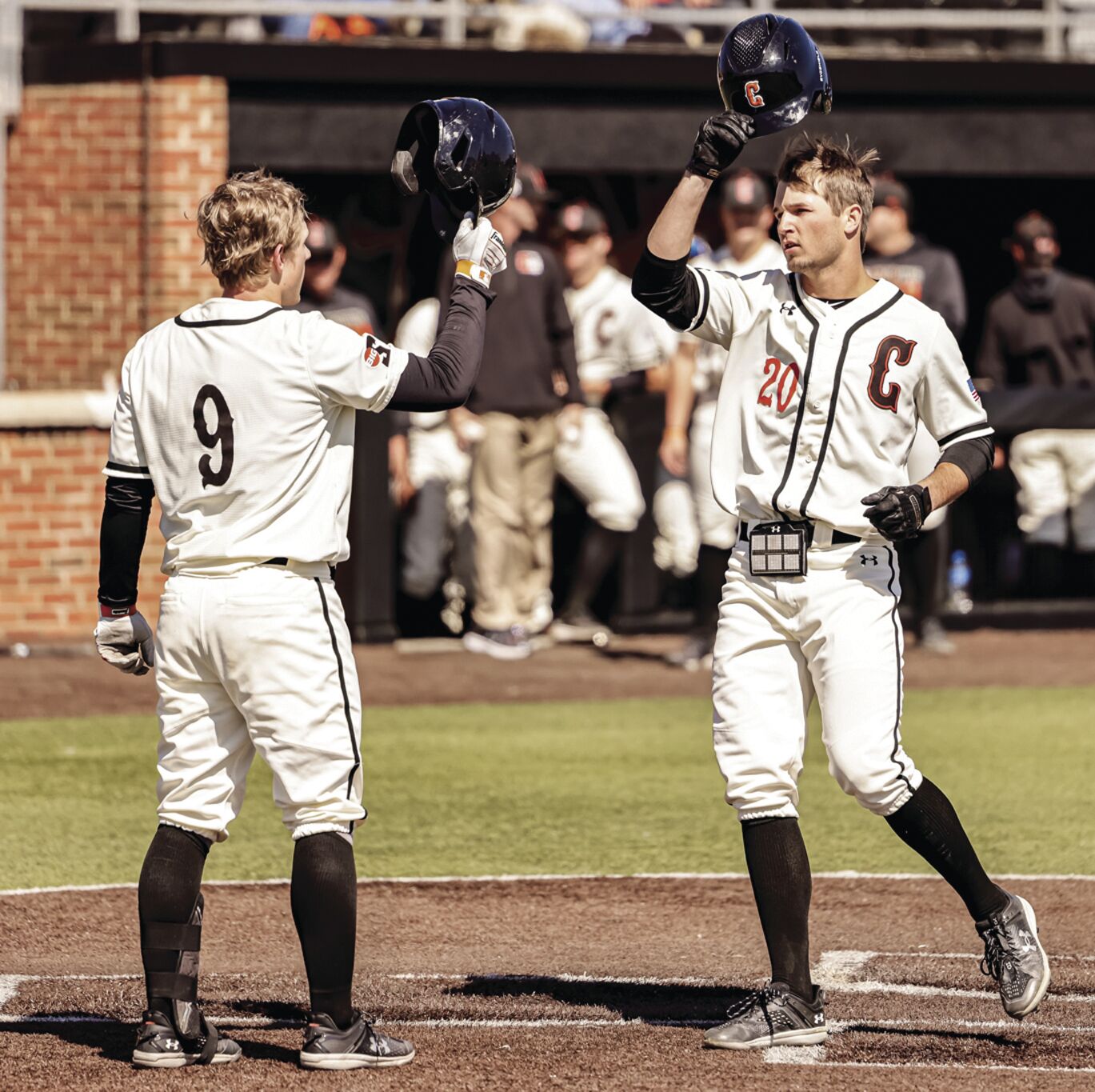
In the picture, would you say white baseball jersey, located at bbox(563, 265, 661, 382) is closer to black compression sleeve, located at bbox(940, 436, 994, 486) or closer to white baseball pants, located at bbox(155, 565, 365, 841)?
black compression sleeve, located at bbox(940, 436, 994, 486)

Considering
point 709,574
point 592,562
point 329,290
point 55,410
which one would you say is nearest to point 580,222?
point 329,290

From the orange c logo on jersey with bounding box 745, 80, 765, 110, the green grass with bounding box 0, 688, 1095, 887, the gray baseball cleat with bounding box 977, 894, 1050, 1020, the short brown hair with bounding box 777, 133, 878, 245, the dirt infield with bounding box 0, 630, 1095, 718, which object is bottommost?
the green grass with bounding box 0, 688, 1095, 887

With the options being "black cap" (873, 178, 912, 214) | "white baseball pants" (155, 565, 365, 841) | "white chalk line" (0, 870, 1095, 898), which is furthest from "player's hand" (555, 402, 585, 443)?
"white baseball pants" (155, 565, 365, 841)

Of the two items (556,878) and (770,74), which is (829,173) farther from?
(556,878)

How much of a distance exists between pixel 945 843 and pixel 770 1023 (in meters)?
0.63

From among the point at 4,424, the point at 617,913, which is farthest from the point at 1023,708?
the point at 4,424

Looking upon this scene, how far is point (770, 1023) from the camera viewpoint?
500 centimetres

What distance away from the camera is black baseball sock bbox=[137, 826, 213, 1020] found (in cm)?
484

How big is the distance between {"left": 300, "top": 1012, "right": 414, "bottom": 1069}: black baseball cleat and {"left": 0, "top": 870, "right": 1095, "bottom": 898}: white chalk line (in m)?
2.29

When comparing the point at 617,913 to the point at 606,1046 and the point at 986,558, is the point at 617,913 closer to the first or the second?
the point at 606,1046

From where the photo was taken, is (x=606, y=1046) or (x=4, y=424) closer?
(x=606, y=1046)

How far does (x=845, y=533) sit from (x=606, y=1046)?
134cm

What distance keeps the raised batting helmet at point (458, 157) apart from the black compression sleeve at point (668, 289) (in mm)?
418

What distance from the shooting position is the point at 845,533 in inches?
205
